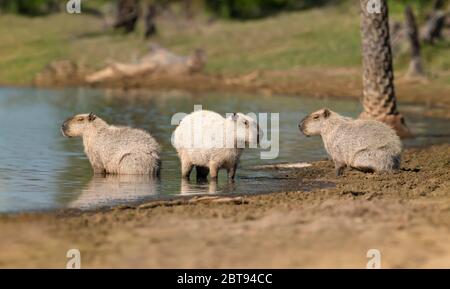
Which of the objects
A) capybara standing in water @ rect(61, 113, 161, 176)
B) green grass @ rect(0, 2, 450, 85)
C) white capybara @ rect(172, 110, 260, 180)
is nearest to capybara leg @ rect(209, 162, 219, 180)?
white capybara @ rect(172, 110, 260, 180)

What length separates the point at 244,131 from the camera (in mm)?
14477

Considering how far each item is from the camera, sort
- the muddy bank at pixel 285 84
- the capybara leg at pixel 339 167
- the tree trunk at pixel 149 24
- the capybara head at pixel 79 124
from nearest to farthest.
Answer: the capybara leg at pixel 339 167
the capybara head at pixel 79 124
the muddy bank at pixel 285 84
the tree trunk at pixel 149 24

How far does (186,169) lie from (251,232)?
5232 mm

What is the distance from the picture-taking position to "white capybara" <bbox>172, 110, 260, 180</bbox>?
1452 cm

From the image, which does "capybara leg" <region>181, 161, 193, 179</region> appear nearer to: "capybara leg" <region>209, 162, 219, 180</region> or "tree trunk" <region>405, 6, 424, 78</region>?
"capybara leg" <region>209, 162, 219, 180</region>

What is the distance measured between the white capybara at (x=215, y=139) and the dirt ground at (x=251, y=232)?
160 cm

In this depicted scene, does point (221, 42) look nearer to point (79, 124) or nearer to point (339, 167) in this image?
point (79, 124)

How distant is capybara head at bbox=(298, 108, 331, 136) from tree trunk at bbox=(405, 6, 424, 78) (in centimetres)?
1579

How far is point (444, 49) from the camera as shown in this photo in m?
34.5

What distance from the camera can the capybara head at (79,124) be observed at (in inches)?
621

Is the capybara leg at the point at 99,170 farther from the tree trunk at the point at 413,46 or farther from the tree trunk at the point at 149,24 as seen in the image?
the tree trunk at the point at 149,24

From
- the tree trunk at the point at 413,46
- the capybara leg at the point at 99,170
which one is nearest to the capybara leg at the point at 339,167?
the capybara leg at the point at 99,170

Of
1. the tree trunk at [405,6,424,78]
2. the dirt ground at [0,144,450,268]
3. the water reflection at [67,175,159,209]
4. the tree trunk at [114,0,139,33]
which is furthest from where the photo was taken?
the tree trunk at [114,0,139,33]
